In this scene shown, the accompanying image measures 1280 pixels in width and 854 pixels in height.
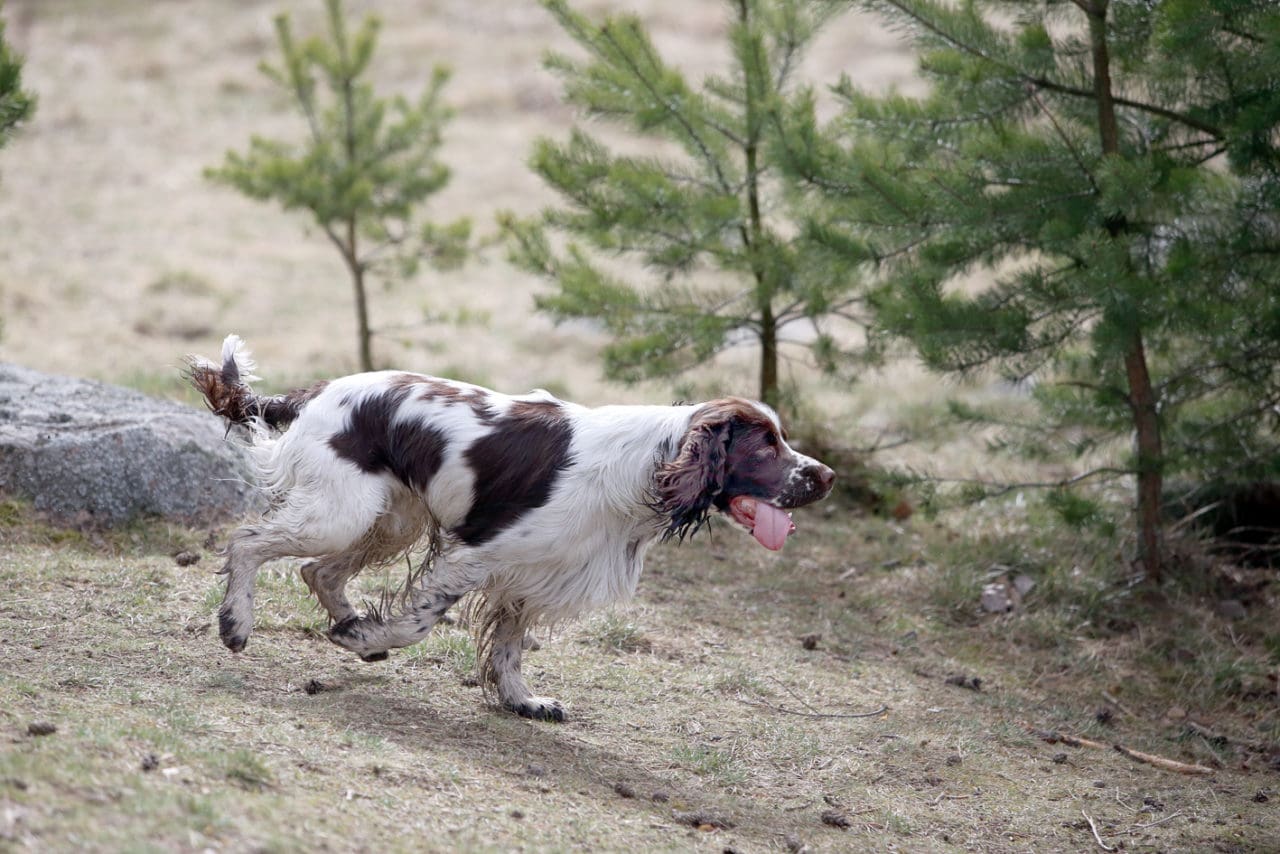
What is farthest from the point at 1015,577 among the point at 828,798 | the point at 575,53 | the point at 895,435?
the point at 575,53

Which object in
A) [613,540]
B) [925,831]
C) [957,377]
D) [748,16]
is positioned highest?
[748,16]

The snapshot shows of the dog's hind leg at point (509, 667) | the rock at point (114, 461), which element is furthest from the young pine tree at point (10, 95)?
the dog's hind leg at point (509, 667)

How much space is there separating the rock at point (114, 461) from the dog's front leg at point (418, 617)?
1540 mm

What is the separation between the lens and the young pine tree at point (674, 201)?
25.8 feet

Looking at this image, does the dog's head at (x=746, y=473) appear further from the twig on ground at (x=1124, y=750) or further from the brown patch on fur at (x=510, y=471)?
the twig on ground at (x=1124, y=750)

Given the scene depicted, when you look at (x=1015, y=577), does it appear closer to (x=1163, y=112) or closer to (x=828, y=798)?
(x=1163, y=112)

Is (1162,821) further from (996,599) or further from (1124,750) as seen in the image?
(996,599)

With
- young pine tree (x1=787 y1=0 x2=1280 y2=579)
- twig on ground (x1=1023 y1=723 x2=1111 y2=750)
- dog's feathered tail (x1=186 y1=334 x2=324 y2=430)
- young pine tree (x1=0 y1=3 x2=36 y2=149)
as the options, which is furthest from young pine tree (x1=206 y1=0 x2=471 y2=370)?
twig on ground (x1=1023 y1=723 x2=1111 y2=750)

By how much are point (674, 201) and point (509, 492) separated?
3528 mm

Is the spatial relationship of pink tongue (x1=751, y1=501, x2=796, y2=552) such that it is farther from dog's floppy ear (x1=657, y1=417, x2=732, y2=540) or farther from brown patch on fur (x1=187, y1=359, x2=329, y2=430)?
brown patch on fur (x1=187, y1=359, x2=329, y2=430)

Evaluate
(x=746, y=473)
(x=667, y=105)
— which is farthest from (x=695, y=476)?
(x=667, y=105)

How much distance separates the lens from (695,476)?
4.68 m

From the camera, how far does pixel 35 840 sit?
3172 mm

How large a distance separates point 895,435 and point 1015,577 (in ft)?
5.80
